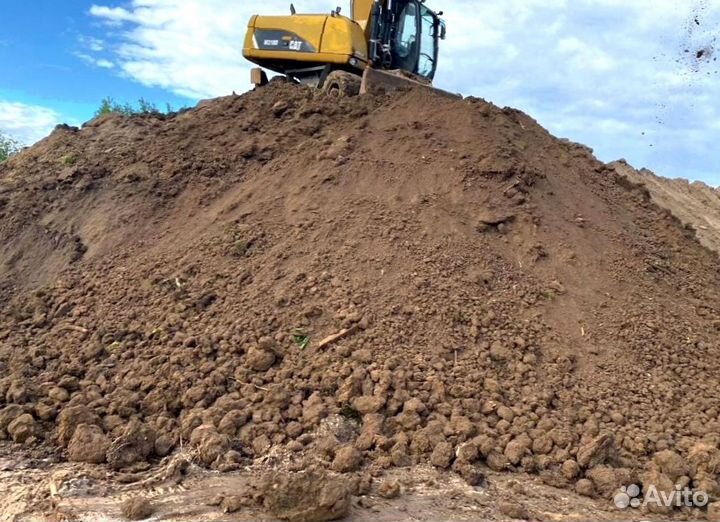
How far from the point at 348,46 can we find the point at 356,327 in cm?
463

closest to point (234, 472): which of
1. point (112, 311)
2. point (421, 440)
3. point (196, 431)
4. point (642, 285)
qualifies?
point (196, 431)

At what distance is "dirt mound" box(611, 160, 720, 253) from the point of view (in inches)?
449

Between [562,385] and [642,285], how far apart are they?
64.2 inches

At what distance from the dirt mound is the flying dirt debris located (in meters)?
4.82

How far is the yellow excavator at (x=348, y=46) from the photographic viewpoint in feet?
25.5

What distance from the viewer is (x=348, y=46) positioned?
25.8 ft

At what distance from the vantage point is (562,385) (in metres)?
4.10

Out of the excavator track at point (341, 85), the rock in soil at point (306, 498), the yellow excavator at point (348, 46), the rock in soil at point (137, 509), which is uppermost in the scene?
the yellow excavator at point (348, 46)

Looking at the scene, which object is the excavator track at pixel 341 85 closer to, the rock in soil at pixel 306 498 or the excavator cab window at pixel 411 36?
the excavator cab window at pixel 411 36

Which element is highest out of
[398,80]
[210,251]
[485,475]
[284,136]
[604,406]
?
[398,80]

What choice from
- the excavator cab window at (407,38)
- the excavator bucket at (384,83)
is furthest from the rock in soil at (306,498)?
the excavator cab window at (407,38)

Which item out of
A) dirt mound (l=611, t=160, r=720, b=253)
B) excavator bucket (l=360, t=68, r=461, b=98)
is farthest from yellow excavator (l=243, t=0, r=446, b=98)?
dirt mound (l=611, t=160, r=720, b=253)

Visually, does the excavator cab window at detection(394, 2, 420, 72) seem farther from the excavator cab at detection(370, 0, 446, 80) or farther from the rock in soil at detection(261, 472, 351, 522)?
the rock in soil at detection(261, 472, 351, 522)

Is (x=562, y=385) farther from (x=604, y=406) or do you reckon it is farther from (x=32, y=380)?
(x=32, y=380)
